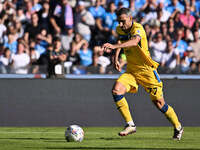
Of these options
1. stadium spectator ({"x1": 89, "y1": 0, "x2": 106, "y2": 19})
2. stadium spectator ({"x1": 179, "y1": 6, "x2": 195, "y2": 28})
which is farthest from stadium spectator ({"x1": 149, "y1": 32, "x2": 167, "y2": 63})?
stadium spectator ({"x1": 89, "y1": 0, "x2": 106, "y2": 19})

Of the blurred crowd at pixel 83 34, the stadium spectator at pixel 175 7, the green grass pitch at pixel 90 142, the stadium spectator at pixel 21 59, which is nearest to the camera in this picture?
the green grass pitch at pixel 90 142

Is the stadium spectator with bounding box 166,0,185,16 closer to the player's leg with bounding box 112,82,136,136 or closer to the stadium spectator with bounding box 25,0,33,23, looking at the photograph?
the stadium spectator with bounding box 25,0,33,23

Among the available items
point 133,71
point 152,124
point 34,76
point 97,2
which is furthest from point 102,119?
point 97,2

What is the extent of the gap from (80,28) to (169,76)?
3.38 metres

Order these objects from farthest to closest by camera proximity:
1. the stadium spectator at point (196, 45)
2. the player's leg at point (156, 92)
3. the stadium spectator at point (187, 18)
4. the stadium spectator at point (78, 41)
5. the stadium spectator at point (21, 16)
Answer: the stadium spectator at point (187, 18) < the stadium spectator at point (21, 16) < the stadium spectator at point (78, 41) < the stadium spectator at point (196, 45) < the player's leg at point (156, 92)

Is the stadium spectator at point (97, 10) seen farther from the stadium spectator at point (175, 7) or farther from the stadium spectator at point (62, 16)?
the stadium spectator at point (175, 7)

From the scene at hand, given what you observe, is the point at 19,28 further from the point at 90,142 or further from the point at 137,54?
the point at 90,142

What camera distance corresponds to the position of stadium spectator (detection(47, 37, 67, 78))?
39.0 ft

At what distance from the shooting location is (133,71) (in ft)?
28.0

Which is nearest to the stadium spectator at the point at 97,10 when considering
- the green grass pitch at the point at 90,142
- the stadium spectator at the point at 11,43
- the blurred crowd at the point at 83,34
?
the blurred crowd at the point at 83,34

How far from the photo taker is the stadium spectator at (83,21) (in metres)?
14.2

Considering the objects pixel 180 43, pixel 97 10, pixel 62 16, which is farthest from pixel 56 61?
pixel 180 43

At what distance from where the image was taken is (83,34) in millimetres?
14164

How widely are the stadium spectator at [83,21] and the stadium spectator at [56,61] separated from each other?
5.43 ft
